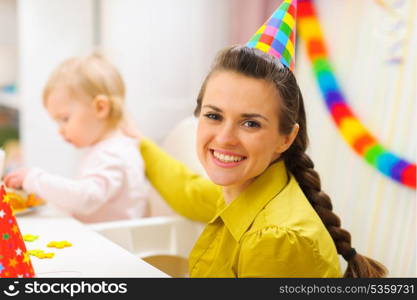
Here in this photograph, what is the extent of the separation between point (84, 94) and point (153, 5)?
0.60 meters

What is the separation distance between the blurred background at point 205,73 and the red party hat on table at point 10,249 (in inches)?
27.6

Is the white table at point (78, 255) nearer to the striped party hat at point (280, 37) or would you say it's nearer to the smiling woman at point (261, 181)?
the smiling woman at point (261, 181)

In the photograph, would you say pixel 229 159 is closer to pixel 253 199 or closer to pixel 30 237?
pixel 253 199

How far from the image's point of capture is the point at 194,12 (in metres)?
1.94

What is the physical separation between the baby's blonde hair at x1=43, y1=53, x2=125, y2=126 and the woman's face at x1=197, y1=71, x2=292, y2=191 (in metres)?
0.55

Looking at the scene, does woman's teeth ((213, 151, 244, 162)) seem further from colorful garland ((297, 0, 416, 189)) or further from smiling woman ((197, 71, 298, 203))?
colorful garland ((297, 0, 416, 189))

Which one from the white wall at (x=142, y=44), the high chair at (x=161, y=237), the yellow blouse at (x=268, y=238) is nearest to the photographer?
the yellow blouse at (x=268, y=238)

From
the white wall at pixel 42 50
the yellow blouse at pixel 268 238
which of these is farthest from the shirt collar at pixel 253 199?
the white wall at pixel 42 50

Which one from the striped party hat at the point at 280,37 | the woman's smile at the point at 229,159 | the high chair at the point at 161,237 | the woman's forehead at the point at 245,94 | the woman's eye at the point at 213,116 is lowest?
the high chair at the point at 161,237

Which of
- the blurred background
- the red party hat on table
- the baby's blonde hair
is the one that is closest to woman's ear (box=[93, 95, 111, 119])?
the baby's blonde hair

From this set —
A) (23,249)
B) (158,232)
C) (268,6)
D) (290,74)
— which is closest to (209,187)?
(158,232)

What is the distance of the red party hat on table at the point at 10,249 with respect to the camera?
806 mm

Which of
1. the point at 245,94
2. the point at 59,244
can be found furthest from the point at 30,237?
the point at 245,94

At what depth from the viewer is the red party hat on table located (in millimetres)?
806
